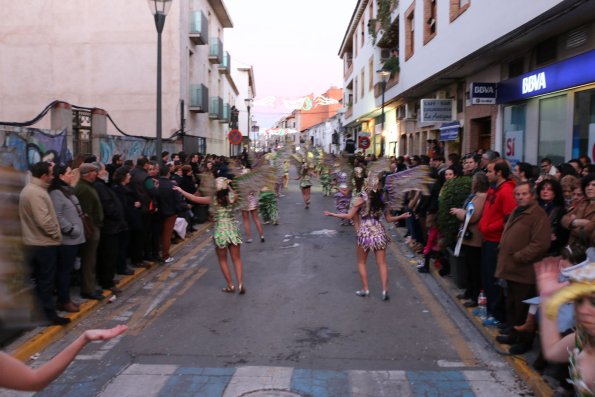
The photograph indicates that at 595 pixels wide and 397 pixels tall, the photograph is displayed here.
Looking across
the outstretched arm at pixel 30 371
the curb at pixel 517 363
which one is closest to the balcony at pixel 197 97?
the curb at pixel 517 363

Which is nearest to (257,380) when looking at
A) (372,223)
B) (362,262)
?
(362,262)

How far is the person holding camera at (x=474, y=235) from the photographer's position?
6.78 metres

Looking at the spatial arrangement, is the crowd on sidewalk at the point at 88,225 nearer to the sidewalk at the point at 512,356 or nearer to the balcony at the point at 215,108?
the sidewalk at the point at 512,356

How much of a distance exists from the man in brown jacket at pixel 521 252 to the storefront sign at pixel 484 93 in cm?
1031

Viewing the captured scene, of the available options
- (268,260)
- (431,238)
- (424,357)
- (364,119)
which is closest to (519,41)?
(431,238)

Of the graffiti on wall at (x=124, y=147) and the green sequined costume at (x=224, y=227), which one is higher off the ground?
the graffiti on wall at (x=124, y=147)

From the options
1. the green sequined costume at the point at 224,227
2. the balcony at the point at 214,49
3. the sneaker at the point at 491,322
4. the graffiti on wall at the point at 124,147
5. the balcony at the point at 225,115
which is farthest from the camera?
the balcony at the point at 225,115

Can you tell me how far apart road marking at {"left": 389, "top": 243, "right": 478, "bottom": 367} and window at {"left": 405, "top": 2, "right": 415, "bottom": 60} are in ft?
51.3

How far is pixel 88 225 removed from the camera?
7.24 m

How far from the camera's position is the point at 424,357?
5527mm

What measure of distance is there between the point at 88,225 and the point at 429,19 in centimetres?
1622

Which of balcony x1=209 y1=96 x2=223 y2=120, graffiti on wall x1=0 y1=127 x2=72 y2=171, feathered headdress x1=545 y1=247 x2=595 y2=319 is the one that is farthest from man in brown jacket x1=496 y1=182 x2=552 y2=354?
balcony x1=209 y1=96 x2=223 y2=120

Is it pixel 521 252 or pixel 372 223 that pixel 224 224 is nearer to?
pixel 372 223

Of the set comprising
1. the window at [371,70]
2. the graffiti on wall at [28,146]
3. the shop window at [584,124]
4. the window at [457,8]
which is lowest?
the graffiti on wall at [28,146]
